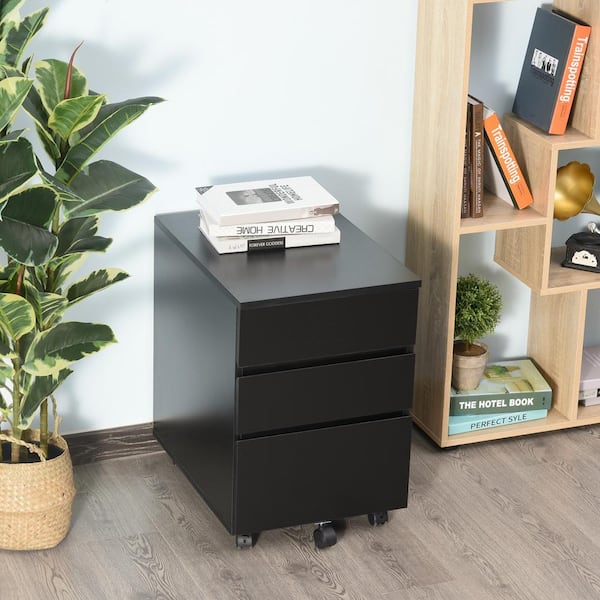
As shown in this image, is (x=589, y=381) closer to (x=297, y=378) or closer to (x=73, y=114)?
(x=297, y=378)

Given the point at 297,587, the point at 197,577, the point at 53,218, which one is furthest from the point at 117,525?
the point at 53,218

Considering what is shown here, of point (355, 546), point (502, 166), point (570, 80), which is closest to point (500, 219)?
point (502, 166)

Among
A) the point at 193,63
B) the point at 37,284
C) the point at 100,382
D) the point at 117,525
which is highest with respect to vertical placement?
the point at 193,63

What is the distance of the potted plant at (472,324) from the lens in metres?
2.73

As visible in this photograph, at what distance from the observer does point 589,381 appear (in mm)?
2914

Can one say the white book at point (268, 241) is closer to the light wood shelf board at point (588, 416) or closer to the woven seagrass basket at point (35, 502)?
the woven seagrass basket at point (35, 502)

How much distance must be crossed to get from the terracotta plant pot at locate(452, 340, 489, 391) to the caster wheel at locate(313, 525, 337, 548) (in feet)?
1.90

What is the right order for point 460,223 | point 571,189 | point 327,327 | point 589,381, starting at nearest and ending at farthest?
point 327,327 < point 460,223 < point 571,189 < point 589,381

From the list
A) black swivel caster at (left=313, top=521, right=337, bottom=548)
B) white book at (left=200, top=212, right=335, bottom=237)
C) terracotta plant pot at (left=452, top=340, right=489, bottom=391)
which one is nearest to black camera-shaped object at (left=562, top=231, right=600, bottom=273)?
terracotta plant pot at (left=452, top=340, right=489, bottom=391)

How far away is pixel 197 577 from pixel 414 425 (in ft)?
2.64

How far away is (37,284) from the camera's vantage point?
222 centimetres

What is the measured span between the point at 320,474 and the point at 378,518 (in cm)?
22

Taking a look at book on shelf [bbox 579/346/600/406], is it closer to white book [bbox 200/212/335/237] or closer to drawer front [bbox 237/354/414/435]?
drawer front [bbox 237/354/414/435]

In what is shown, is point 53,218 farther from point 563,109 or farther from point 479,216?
point 563,109
